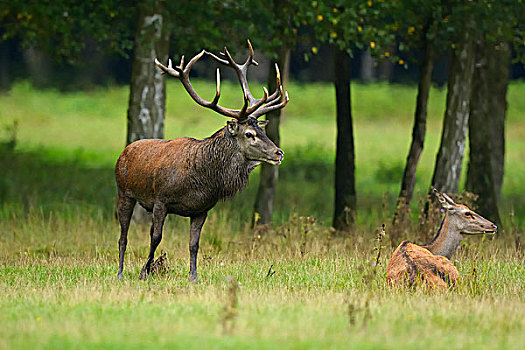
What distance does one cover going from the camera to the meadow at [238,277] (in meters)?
7.53

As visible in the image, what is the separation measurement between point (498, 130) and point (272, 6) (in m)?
6.44

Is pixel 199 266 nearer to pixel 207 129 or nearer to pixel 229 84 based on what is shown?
pixel 207 129

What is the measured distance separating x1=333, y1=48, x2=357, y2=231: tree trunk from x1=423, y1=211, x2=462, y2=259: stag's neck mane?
18.8 ft

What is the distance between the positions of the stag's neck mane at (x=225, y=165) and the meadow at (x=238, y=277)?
1073mm

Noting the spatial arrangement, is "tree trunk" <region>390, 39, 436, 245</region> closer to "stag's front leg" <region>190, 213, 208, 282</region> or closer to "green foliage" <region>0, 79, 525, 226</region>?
"green foliage" <region>0, 79, 525, 226</region>

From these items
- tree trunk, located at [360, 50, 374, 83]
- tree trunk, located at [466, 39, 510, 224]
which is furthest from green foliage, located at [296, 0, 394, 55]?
tree trunk, located at [360, 50, 374, 83]

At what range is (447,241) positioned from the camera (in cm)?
1084

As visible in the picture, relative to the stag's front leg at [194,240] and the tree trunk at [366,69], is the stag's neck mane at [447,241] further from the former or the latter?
the tree trunk at [366,69]

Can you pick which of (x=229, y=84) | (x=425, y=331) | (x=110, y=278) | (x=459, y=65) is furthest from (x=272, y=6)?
(x=229, y=84)

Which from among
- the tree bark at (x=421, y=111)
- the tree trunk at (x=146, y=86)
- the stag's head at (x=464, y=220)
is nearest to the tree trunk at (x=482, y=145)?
the tree bark at (x=421, y=111)

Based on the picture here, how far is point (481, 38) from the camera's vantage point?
16812 millimetres

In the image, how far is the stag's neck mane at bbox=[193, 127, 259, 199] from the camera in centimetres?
1067

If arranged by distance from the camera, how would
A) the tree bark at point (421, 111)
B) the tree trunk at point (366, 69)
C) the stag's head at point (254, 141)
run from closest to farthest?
the stag's head at point (254, 141)
the tree bark at point (421, 111)
the tree trunk at point (366, 69)

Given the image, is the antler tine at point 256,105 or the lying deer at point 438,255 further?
the antler tine at point 256,105
